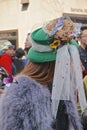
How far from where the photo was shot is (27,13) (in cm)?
1331

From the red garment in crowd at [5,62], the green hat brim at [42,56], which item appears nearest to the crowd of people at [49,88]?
the green hat brim at [42,56]

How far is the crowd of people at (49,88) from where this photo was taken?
212 centimetres

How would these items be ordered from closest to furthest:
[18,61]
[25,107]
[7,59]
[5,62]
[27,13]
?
[25,107] → [5,62] → [7,59] → [18,61] → [27,13]

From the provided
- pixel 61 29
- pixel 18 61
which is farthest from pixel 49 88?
pixel 18 61

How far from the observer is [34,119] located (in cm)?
212

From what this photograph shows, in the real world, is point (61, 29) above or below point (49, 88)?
above

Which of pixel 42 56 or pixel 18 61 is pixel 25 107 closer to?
pixel 42 56

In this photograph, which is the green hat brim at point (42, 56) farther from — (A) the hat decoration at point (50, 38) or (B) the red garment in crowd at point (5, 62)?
(B) the red garment in crowd at point (5, 62)

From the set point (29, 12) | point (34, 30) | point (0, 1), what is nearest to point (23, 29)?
point (29, 12)

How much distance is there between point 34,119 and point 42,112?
0.05 m

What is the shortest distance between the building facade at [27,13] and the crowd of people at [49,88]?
10004 millimetres

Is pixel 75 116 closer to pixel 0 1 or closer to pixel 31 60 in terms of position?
pixel 31 60

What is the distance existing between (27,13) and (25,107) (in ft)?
37.2

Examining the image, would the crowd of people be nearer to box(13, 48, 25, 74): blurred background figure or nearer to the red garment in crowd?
the red garment in crowd
